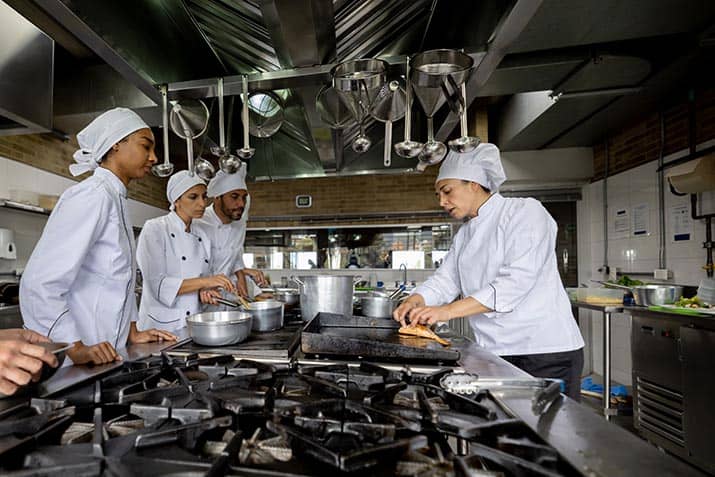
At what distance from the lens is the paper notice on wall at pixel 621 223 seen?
414 centimetres

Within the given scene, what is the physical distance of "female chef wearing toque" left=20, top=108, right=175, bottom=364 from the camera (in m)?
1.26

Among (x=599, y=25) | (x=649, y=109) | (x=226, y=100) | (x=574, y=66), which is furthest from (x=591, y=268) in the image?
(x=226, y=100)

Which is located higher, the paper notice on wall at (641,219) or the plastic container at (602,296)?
the paper notice on wall at (641,219)

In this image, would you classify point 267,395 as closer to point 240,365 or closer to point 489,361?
point 240,365

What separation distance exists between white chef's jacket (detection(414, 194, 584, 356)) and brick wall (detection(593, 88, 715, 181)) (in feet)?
8.89

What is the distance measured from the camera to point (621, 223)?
13.9 ft

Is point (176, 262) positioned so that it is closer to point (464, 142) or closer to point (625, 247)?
point (464, 142)

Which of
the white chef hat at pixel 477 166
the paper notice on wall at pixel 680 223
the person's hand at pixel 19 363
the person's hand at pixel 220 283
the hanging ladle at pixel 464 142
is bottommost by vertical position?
the person's hand at pixel 19 363

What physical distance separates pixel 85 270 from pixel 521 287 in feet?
5.50

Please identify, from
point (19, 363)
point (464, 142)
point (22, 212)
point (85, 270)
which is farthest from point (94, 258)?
point (22, 212)

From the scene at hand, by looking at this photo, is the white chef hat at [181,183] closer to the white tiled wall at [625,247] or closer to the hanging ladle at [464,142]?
the hanging ladle at [464,142]

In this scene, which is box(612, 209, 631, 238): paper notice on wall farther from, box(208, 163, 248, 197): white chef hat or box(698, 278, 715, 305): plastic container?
box(208, 163, 248, 197): white chef hat

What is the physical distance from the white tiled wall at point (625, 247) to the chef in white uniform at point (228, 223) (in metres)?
3.65

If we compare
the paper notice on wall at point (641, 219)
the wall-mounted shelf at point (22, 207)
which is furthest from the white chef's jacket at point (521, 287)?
the wall-mounted shelf at point (22, 207)
